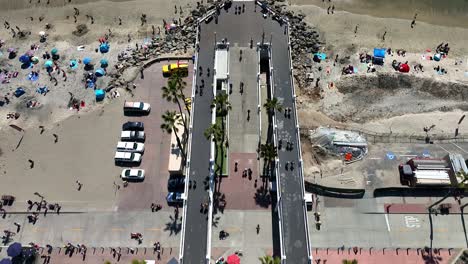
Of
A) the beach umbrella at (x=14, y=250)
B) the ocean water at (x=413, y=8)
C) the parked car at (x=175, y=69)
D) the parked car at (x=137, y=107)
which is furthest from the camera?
the ocean water at (x=413, y=8)

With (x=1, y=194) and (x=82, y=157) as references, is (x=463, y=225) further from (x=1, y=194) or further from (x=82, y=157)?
(x=1, y=194)

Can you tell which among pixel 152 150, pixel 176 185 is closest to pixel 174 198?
pixel 176 185

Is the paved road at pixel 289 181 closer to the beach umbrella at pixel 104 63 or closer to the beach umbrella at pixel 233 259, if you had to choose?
the beach umbrella at pixel 233 259

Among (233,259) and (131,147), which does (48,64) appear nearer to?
(131,147)

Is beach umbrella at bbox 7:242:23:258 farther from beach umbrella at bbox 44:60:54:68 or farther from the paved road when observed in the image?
the paved road

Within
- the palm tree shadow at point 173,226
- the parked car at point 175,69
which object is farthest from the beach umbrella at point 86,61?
the palm tree shadow at point 173,226

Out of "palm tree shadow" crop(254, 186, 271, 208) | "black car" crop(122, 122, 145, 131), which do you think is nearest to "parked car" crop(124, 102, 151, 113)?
"black car" crop(122, 122, 145, 131)

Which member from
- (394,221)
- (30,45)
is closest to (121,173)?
(30,45)
